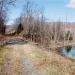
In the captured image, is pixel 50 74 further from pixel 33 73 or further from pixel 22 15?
pixel 22 15

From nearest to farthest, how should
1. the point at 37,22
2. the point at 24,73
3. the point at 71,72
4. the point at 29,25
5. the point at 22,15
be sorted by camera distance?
the point at 24,73 < the point at 71,72 < the point at 37,22 < the point at 29,25 < the point at 22,15

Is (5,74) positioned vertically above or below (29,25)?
above

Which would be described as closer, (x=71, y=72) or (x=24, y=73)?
(x=24, y=73)

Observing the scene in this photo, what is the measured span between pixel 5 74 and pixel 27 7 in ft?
221

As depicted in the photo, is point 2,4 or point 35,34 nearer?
point 2,4

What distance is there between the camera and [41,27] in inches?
2554

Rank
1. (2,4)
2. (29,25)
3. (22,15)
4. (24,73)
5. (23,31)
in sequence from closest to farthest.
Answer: (24,73) < (2,4) < (29,25) < (23,31) < (22,15)

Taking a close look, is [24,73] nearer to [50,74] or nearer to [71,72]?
[50,74]

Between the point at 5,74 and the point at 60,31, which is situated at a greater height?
the point at 5,74

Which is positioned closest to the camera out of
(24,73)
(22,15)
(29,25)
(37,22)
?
(24,73)

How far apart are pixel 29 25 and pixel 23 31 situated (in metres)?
5.59

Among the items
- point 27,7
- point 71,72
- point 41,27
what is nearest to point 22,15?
point 27,7

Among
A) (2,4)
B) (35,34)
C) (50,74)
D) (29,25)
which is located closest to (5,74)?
(50,74)

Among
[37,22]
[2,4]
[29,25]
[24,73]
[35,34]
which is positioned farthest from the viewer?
[29,25]
